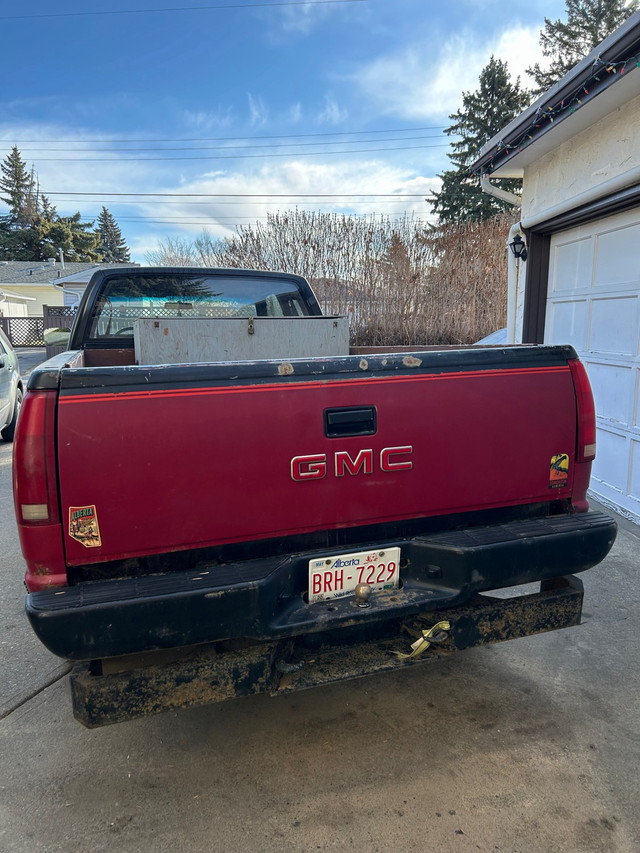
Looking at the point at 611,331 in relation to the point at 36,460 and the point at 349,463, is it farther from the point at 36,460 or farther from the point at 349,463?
the point at 36,460

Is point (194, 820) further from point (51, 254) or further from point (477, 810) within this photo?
point (51, 254)

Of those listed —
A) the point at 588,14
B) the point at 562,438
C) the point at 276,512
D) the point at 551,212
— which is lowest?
the point at 276,512

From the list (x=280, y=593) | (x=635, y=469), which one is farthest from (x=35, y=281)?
(x=280, y=593)

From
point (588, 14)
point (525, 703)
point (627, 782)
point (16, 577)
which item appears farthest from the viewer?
point (588, 14)

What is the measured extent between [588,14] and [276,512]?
3432 cm

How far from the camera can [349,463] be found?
6.85 ft

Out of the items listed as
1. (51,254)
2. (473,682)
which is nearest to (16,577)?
(473,682)

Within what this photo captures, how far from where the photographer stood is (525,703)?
2621mm

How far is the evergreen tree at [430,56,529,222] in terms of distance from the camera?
24500 millimetres

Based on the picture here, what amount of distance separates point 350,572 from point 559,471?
3.45 ft

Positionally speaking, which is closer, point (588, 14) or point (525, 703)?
point (525, 703)

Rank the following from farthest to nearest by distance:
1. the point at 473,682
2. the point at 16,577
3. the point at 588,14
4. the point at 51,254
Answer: the point at 51,254 → the point at 588,14 → the point at 16,577 → the point at 473,682

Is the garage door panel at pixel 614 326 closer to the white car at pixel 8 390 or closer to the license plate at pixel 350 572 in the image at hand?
the license plate at pixel 350 572

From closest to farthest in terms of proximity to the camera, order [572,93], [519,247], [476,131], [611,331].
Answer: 1. [572,93]
2. [611,331]
3. [519,247]
4. [476,131]
